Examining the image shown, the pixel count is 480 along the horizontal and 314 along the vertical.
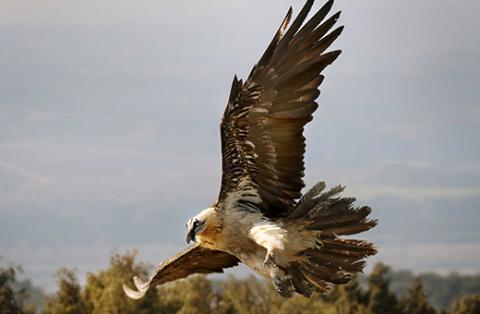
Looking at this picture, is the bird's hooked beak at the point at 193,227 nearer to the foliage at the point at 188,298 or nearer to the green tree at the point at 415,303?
the foliage at the point at 188,298

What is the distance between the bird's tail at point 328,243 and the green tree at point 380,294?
163 ft

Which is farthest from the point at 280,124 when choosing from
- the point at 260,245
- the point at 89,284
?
the point at 89,284

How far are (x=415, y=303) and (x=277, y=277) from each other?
56.1 metres

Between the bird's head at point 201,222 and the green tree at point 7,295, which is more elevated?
the green tree at point 7,295

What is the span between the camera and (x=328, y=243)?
14.7 meters

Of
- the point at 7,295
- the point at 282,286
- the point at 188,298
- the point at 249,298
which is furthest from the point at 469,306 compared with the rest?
the point at 282,286

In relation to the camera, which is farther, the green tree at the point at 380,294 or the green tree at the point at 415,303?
the green tree at the point at 415,303

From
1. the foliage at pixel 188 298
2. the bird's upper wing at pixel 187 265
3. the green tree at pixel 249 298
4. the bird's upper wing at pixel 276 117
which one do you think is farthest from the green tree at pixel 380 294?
the bird's upper wing at pixel 276 117

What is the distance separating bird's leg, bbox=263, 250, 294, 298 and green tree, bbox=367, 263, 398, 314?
50.3m

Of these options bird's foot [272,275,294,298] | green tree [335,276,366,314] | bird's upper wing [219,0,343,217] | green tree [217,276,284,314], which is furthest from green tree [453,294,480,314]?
bird's foot [272,275,294,298]

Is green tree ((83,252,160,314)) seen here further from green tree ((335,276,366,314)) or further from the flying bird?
the flying bird

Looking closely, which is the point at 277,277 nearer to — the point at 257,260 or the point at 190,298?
the point at 257,260

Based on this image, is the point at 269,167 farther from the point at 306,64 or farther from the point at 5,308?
the point at 5,308

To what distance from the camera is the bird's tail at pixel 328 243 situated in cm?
1459
